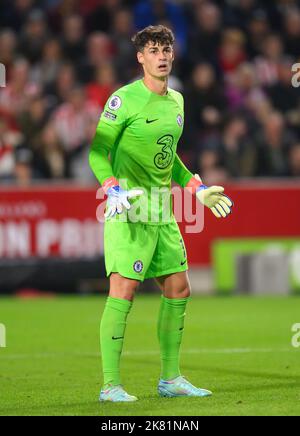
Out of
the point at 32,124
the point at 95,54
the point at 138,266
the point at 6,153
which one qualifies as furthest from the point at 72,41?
the point at 138,266

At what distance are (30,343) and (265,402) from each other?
4143 millimetres

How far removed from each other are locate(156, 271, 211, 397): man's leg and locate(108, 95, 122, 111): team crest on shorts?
1.14 m

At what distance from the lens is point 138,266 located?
22.5 ft

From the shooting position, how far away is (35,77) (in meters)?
17.1

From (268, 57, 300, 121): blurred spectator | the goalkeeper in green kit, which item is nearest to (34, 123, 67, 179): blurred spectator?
(268, 57, 300, 121): blurred spectator

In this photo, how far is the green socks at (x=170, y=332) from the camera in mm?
7102

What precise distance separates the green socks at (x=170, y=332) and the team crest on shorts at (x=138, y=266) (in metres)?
0.36

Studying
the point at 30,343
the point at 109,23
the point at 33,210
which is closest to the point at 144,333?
the point at 30,343

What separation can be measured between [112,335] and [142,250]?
0.57 meters

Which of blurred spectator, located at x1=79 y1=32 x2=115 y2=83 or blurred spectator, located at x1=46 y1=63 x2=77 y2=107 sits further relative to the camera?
blurred spectator, located at x1=79 y1=32 x2=115 y2=83

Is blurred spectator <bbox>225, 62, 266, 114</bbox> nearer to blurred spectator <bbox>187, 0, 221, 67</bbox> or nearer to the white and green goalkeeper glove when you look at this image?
blurred spectator <bbox>187, 0, 221, 67</bbox>

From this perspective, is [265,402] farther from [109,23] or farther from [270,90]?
[109,23]

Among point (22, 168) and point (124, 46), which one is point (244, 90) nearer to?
point (124, 46)

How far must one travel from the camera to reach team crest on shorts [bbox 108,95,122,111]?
684 cm
